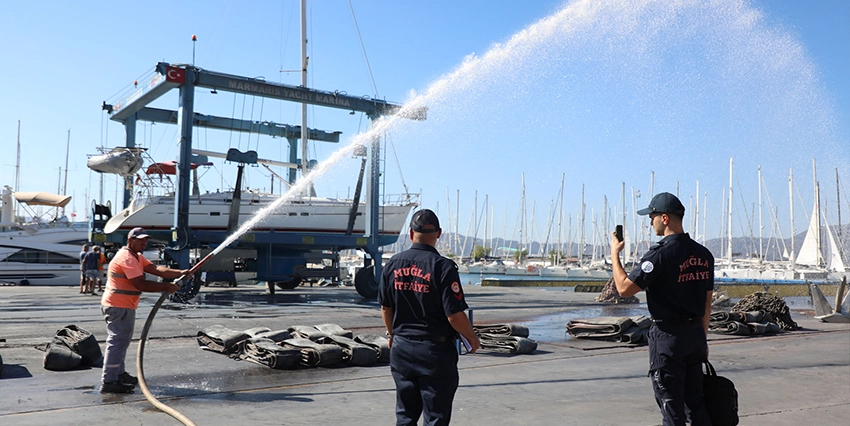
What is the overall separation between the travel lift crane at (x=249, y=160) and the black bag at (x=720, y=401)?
16.2 m

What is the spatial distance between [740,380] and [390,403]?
457cm

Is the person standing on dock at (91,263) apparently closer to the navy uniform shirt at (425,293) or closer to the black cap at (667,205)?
the navy uniform shirt at (425,293)

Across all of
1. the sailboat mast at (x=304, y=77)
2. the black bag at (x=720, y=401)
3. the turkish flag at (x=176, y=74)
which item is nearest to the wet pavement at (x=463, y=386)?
the black bag at (x=720, y=401)

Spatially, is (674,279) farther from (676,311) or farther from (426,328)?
(426,328)

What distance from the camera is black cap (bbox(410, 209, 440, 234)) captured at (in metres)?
4.37

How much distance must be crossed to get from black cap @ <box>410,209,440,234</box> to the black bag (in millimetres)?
2081

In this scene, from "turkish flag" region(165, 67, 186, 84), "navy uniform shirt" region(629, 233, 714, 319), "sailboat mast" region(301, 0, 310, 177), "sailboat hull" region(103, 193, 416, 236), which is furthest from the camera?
"sailboat mast" region(301, 0, 310, 177)

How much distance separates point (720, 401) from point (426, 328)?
83.1 inches

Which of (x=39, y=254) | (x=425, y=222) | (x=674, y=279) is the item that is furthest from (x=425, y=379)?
(x=39, y=254)

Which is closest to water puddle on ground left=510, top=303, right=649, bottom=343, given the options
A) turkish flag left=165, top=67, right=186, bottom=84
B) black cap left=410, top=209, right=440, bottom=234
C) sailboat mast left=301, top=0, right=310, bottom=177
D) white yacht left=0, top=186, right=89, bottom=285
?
black cap left=410, top=209, right=440, bottom=234

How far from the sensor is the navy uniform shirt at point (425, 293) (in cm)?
413

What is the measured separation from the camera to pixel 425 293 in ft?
13.7

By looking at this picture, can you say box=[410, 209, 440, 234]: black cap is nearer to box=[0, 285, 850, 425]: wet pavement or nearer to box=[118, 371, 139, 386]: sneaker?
box=[0, 285, 850, 425]: wet pavement

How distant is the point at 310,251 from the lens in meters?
24.1
